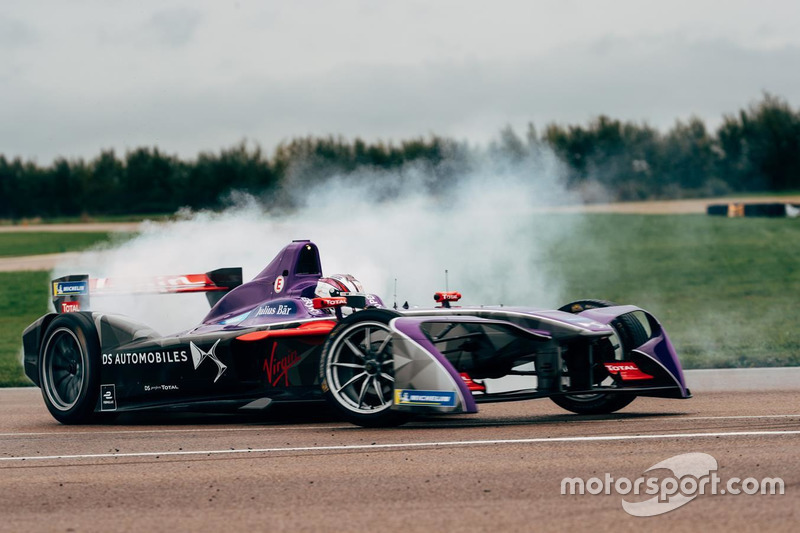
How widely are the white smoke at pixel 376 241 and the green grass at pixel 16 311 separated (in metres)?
2.24

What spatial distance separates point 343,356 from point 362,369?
23cm

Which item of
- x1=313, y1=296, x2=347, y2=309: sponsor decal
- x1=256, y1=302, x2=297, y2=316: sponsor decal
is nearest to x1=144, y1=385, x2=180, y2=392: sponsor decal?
x1=256, y1=302, x2=297, y2=316: sponsor decal

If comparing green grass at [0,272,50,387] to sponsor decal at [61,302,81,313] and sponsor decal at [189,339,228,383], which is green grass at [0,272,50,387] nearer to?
sponsor decal at [61,302,81,313]

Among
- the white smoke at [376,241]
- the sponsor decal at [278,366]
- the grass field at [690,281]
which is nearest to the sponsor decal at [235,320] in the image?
the sponsor decal at [278,366]

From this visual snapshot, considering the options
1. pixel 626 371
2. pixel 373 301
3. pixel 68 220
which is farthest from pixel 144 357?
pixel 68 220

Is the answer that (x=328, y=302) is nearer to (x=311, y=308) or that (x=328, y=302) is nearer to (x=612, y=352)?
(x=311, y=308)

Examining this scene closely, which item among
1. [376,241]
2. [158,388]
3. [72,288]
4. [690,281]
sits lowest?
[690,281]

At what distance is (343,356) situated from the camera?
973cm

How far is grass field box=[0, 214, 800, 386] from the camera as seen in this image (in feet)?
70.2

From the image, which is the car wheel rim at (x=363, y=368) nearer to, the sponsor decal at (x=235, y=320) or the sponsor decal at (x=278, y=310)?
the sponsor decal at (x=278, y=310)

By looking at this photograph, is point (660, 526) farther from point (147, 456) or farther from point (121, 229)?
point (121, 229)

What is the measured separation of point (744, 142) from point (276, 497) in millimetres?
71645

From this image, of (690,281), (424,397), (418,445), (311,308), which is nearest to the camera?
(418,445)

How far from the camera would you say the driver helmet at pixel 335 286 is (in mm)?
11555
